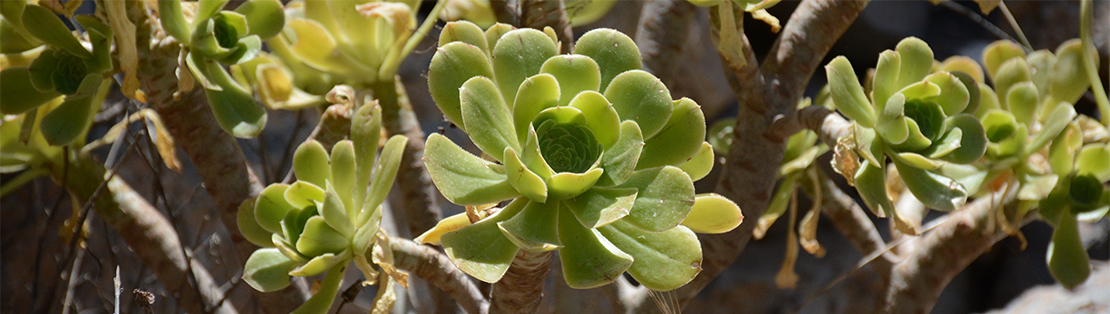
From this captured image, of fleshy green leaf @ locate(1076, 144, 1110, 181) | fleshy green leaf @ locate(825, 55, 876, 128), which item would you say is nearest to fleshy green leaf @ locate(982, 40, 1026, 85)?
fleshy green leaf @ locate(1076, 144, 1110, 181)

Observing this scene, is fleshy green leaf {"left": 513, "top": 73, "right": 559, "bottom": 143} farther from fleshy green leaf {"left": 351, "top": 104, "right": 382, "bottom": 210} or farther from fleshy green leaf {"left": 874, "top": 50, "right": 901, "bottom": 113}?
fleshy green leaf {"left": 874, "top": 50, "right": 901, "bottom": 113}

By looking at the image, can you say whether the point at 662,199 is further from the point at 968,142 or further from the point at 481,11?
the point at 481,11

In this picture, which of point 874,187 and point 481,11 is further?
point 481,11

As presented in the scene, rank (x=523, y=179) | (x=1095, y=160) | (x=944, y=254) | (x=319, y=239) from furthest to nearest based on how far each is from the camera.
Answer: (x=944, y=254), (x=1095, y=160), (x=319, y=239), (x=523, y=179)

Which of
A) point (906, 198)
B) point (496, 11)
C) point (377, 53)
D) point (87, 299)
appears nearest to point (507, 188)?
point (496, 11)

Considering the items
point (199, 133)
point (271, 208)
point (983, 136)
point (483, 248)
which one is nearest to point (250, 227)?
point (271, 208)

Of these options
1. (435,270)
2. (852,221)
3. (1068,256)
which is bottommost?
(852,221)
